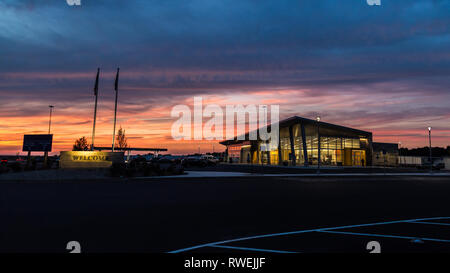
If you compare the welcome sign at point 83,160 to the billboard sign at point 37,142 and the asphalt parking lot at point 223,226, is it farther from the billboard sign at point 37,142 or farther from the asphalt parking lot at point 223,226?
the asphalt parking lot at point 223,226

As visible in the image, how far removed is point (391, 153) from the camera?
70.7 metres

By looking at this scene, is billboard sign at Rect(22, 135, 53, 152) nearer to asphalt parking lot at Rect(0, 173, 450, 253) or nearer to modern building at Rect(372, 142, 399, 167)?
asphalt parking lot at Rect(0, 173, 450, 253)

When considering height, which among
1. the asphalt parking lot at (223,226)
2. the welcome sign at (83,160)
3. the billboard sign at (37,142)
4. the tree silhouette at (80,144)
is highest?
the tree silhouette at (80,144)

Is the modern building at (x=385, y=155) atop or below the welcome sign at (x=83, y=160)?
atop

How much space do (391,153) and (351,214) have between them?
69.1 meters

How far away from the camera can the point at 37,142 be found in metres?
41.5

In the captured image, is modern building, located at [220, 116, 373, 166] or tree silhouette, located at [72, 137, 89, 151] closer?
modern building, located at [220, 116, 373, 166]

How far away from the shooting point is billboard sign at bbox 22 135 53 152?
135 feet

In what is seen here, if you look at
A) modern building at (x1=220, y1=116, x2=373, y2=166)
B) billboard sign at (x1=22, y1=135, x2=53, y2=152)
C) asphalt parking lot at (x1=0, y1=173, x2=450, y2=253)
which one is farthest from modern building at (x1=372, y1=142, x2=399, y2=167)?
asphalt parking lot at (x1=0, y1=173, x2=450, y2=253)

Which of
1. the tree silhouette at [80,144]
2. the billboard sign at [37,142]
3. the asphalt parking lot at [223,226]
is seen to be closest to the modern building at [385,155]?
the billboard sign at [37,142]

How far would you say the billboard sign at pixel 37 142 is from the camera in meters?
41.2

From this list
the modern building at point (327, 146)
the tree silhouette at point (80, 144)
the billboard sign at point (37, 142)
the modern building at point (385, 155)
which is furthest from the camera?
the tree silhouette at point (80, 144)
